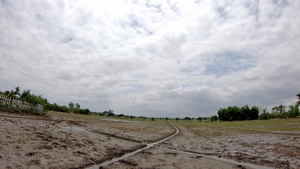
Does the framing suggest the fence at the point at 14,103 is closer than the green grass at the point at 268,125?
Yes

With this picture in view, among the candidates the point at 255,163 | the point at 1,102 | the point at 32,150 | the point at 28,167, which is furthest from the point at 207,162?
the point at 1,102

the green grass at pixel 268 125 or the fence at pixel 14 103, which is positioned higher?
the fence at pixel 14 103

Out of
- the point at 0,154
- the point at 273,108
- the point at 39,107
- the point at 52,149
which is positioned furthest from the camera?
the point at 273,108

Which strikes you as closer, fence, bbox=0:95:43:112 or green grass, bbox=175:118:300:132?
fence, bbox=0:95:43:112

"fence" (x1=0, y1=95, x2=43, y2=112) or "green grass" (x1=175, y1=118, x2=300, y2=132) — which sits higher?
"fence" (x1=0, y1=95, x2=43, y2=112)

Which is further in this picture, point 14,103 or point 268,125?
point 268,125

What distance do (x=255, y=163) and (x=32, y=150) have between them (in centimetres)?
813

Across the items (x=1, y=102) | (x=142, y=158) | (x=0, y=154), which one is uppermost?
(x=1, y=102)

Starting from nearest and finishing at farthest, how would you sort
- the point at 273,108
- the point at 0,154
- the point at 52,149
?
the point at 0,154 < the point at 52,149 < the point at 273,108

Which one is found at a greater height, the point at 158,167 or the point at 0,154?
the point at 0,154

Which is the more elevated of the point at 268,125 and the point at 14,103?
the point at 14,103

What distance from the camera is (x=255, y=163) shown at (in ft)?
21.5

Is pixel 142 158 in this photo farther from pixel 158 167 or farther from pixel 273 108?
pixel 273 108

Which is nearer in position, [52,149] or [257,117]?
[52,149]
